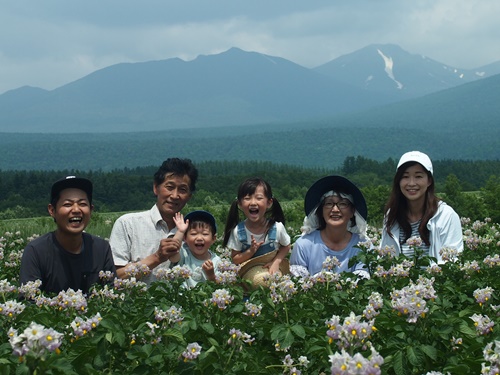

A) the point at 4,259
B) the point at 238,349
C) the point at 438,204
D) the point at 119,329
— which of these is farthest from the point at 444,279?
the point at 4,259

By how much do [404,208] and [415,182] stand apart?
38 cm

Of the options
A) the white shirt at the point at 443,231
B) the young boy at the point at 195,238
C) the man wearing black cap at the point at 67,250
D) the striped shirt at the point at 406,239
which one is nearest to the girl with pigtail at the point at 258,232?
the young boy at the point at 195,238

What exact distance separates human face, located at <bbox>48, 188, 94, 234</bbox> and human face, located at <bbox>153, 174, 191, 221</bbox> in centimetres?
106

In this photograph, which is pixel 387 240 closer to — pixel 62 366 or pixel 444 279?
pixel 444 279

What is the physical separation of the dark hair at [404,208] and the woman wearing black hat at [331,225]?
0.91ft

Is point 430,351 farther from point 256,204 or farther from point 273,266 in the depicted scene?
point 256,204

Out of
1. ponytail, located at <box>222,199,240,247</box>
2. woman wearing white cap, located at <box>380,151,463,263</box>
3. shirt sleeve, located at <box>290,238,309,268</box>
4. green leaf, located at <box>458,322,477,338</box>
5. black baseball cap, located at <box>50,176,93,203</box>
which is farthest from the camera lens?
ponytail, located at <box>222,199,240,247</box>

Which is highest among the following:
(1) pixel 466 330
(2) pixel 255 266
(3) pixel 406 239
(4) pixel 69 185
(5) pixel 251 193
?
(4) pixel 69 185

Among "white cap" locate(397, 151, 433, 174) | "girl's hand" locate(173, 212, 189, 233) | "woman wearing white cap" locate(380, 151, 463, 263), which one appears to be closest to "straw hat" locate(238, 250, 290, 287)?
"girl's hand" locate(173, 212, 189, 233)

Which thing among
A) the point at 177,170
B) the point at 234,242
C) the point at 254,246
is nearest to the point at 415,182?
the point at 254,246

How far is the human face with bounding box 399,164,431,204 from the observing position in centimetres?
696

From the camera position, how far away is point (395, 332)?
372 cm

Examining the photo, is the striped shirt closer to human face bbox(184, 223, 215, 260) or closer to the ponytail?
the ponytail

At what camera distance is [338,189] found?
706 centimetres
